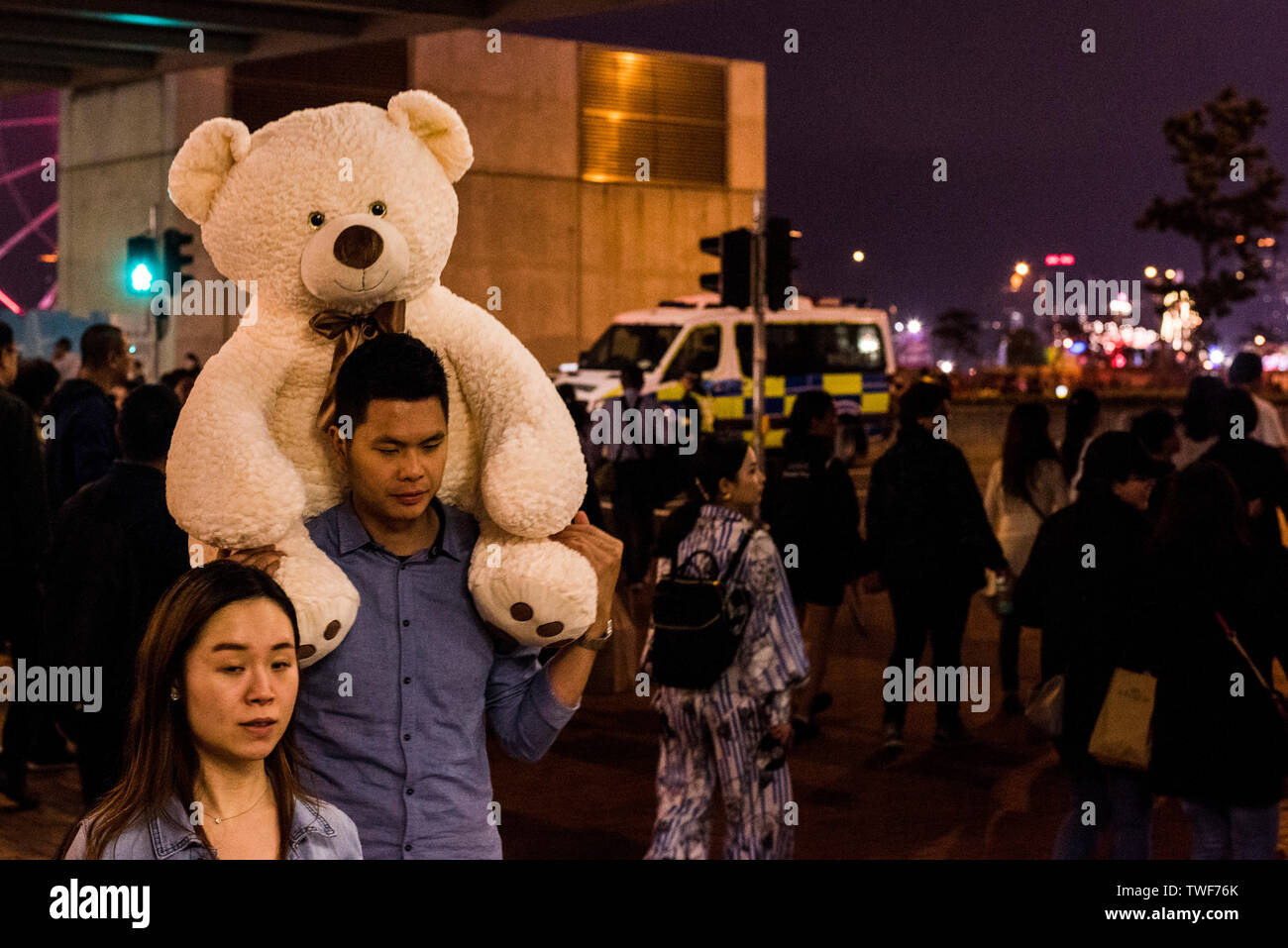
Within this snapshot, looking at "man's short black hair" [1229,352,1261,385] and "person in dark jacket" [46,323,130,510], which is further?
"man's short black hair" [1229,352,1261,385]

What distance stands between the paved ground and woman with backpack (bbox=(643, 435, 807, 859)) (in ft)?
2.95

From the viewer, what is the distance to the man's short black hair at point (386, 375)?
8.46 ft

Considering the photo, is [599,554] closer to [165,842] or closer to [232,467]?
[232,467]

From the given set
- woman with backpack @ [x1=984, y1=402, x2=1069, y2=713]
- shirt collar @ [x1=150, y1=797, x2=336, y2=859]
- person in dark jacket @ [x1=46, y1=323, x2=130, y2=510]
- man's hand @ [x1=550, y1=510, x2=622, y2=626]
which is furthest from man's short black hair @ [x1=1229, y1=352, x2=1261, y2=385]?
shirt collar @ [x1=150, y1=797, x2=336, y2=859]

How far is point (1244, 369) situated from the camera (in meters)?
9.78

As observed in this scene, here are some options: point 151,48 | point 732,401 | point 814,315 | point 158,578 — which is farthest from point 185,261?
point 158,578

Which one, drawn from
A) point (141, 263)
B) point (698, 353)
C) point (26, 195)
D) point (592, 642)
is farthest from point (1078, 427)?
point (26, 195)

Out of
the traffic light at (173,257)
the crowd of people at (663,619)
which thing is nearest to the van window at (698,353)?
the traffic light at (173,257)

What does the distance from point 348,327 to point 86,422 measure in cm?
606

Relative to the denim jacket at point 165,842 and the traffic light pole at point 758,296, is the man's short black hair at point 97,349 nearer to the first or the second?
the traffic light pole at point 758,296

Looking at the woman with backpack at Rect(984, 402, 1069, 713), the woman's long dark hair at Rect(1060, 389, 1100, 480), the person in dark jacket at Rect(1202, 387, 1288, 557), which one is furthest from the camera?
the woman's long dark hair at Rect(1060, 389, 1100, 480)

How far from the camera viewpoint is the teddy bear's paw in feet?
8.87

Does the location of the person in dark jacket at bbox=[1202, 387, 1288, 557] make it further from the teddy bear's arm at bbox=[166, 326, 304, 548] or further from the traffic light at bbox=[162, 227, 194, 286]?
the traffic light at bbox=[162, 227, 194, 286]

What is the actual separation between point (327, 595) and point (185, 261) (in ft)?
47.8
